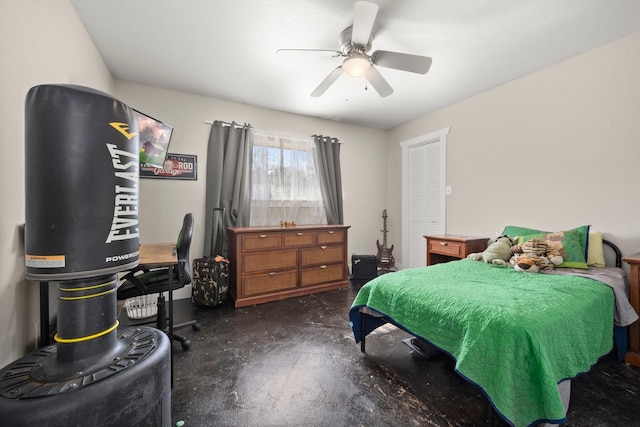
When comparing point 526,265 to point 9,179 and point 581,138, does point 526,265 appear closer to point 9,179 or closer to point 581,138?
point 581,138

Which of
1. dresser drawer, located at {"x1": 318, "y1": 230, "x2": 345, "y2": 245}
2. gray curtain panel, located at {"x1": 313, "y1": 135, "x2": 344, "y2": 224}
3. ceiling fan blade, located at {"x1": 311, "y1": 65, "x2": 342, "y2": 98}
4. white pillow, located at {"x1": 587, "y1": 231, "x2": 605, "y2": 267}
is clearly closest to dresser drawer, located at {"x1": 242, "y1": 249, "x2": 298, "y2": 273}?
dresser drawer, located at {"x1": 318, "y1": 230, "x2": 345, "y2": 245}

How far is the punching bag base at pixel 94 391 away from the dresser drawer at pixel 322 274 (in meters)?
2.31

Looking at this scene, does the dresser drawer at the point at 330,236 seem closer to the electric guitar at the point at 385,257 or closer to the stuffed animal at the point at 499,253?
the electric guitar at the point at 385,257

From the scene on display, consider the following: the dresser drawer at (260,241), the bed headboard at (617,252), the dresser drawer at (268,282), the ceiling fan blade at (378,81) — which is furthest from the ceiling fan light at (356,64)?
the bed headboard at (617,252)

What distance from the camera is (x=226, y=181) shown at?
3203mm

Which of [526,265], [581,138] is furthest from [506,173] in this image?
[526,265]

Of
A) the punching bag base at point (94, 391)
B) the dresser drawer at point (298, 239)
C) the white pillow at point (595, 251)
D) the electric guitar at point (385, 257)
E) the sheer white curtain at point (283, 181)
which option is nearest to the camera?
the punching bag base at point (94, 391)

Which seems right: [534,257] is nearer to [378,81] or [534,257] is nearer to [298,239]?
[378,81]

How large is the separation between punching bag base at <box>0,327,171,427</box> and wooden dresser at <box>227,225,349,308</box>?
1.92 m

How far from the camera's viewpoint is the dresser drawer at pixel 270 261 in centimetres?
285

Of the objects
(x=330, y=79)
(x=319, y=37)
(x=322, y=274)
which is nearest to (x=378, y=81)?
(x=330, y=79)

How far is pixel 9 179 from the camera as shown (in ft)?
3.62

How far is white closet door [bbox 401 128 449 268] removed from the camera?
3592mm

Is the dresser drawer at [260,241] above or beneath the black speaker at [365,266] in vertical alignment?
above
